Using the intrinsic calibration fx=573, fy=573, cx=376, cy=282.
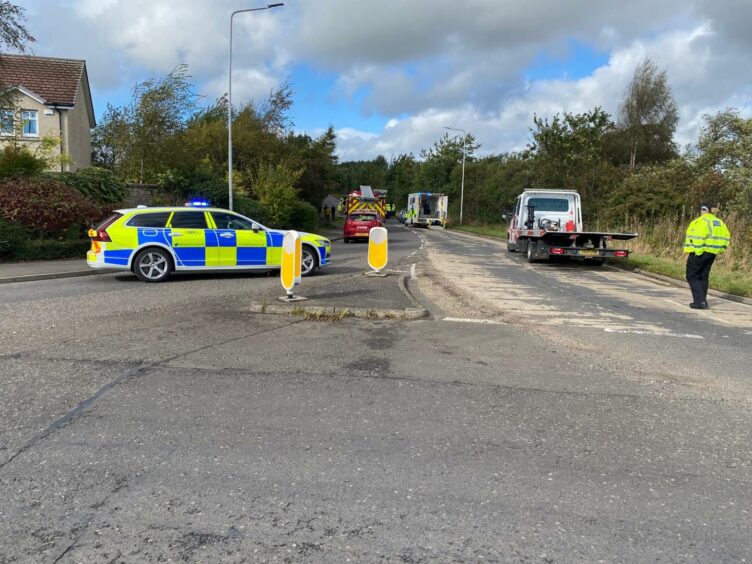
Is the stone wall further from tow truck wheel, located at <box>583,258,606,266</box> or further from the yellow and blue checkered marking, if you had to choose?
tow truck wheel, located at <box>583,258,606,266</box>

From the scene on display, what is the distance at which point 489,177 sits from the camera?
52.3 meters

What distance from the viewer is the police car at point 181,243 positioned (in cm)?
1172

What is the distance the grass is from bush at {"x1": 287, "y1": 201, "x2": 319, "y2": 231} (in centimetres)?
1550

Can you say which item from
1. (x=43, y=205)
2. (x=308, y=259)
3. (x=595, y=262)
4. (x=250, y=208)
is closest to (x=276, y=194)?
(x=250, y=208)

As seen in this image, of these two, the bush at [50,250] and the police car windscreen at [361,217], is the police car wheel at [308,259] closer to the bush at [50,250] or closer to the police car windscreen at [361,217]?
the bush at [50,250]

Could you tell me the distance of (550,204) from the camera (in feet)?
63.5

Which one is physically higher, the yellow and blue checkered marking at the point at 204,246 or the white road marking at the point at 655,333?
the yellow and blue checkered marking at the point at 204,246

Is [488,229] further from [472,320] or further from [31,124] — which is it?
[472,320]

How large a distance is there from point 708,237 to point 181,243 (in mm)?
10015

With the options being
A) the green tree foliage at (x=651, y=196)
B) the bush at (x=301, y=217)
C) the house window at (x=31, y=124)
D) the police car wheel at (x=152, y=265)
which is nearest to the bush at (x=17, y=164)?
the police car wheel at (x=152, y=265)

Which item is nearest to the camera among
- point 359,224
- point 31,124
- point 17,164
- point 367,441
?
point 367,441

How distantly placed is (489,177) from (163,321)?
156ft

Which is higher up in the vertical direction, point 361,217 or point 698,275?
point 361,217

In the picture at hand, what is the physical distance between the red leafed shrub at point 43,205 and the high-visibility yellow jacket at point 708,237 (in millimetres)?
15138
